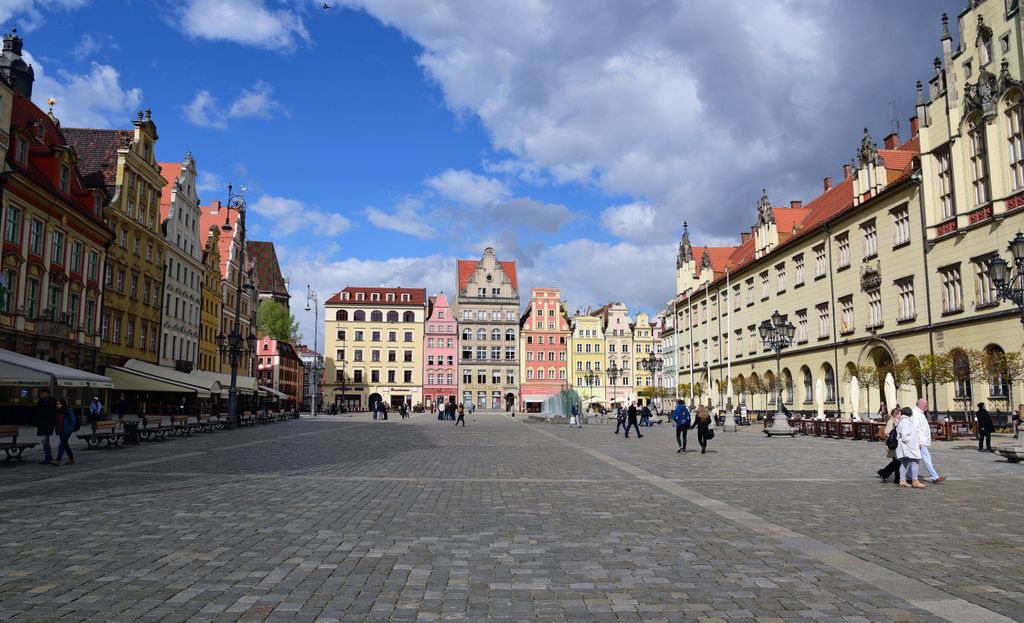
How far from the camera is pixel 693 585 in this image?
6.23 m

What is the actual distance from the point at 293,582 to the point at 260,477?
9324 millimetres

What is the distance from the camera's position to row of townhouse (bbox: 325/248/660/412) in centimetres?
10444

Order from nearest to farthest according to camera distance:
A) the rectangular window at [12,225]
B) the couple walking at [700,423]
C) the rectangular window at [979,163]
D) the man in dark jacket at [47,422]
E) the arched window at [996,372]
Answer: the man in dark jacket at [47,422] → the couple walking at [700,423] → the arched window at [996,372] → the rectangular window at [12,225] → the rectangular window at [979,163]

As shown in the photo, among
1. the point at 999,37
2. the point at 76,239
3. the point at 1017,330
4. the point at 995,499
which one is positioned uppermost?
the point at 999,37

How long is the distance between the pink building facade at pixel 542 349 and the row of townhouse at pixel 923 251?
47.6m

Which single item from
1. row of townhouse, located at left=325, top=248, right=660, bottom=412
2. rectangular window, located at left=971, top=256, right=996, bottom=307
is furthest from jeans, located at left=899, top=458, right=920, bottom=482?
row of townhouse, located at left=325, top=248, right=660, bottom=412

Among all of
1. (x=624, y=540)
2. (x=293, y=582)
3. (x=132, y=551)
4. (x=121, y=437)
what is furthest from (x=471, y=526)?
(x=121, y=437)

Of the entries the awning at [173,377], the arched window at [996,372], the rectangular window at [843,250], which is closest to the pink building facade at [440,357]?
the awning at [173,377]

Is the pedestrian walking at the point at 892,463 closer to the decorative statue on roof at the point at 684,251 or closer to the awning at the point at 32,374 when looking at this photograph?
the awning at the point at 32,374

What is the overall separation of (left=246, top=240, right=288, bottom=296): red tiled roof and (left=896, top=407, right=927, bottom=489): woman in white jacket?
116409 mm

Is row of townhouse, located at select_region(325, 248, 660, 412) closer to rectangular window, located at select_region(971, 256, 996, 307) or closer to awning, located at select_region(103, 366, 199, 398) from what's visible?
awning, located at select_region(103, 366, 199, 398)

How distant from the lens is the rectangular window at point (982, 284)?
31.9 metres

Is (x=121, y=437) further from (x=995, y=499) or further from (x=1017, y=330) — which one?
(x=1017, y=330)

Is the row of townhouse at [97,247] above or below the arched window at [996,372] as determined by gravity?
above
